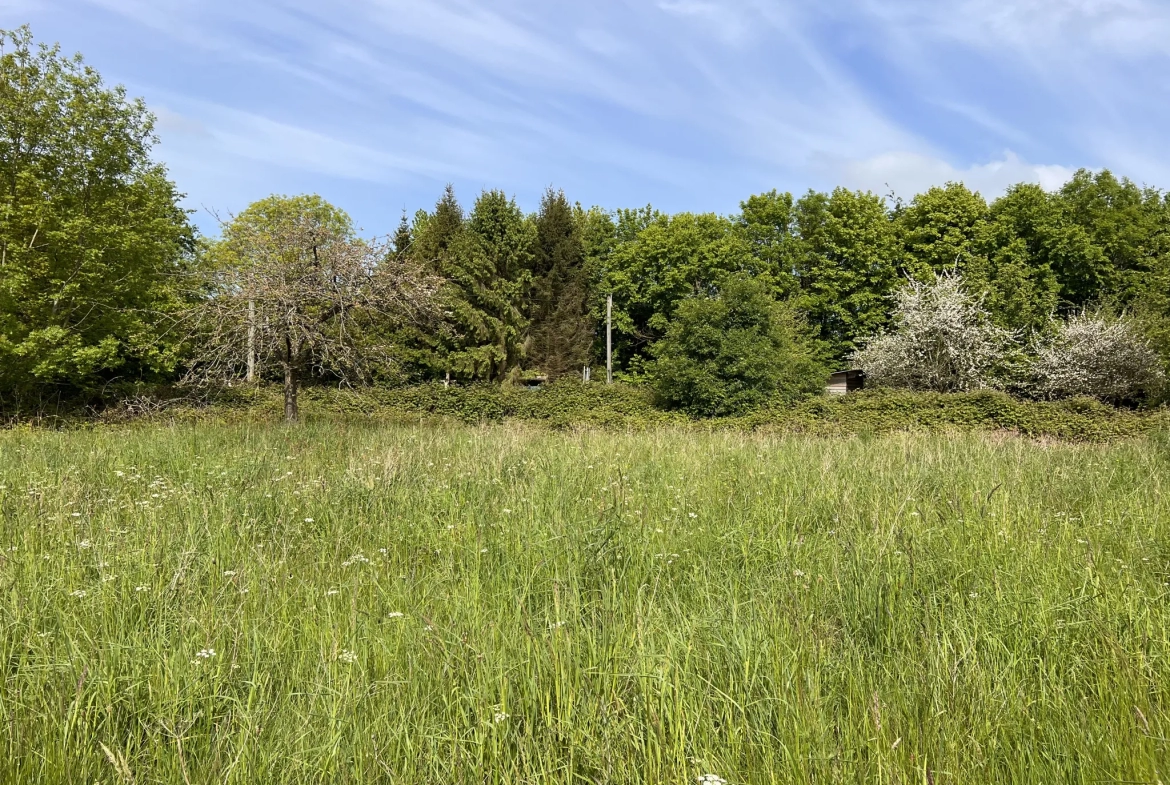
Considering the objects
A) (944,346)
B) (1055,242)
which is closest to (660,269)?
(944,346)

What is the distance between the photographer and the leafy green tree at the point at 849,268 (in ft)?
107

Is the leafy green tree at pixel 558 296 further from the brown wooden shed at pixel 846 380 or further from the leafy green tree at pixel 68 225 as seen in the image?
the leafy green tree at pixel 68 225

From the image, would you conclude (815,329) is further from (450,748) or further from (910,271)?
(450,748)

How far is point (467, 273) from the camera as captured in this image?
28.7m

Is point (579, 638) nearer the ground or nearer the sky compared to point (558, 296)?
nearer the ground

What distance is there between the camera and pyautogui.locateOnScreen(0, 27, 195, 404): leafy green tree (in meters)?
14.1

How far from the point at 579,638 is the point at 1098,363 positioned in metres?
24.2

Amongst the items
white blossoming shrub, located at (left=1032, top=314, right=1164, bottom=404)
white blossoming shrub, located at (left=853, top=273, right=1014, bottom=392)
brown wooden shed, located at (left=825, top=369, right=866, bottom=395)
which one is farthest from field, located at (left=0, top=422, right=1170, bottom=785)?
brown wooden shed, located at (left=825, top=369, right=866, bottom=395)

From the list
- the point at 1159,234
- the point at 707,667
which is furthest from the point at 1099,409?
the point at 1159,234

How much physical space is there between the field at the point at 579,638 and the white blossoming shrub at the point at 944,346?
18860mm

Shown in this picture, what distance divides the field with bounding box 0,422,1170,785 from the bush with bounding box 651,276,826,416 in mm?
12601

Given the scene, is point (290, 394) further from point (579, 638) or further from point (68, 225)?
point (579, 638)

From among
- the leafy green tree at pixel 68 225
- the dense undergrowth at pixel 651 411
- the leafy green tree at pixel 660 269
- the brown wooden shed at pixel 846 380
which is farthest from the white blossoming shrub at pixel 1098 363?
the leafy green tree at pixel 68 225

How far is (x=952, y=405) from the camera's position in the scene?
15984 mm
